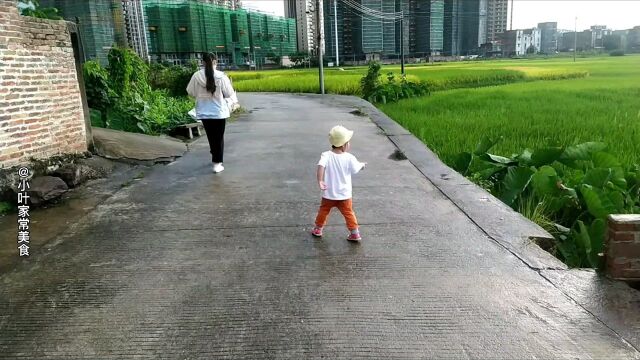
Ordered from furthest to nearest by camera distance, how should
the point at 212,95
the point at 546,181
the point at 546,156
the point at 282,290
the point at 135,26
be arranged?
the point at 135,26
the point at 212,95
the point at 546,156
the point at 546,181
the point at 282,290

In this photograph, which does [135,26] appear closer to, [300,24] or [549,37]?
[300,24]

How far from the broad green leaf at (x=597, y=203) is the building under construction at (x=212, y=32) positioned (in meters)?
42.6

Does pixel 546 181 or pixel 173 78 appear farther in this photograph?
pixel 173 78

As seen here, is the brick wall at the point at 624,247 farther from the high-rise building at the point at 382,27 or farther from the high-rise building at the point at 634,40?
the high-rise building at the point at 634,40

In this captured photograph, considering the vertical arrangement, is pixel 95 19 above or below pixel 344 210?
above

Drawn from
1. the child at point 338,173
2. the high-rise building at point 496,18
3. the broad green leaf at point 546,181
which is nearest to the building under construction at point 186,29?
the child at point 338,173

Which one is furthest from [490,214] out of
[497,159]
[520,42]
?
[520,42]

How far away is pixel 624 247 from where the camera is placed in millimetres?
2871

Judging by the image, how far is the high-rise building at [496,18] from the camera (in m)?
55.2

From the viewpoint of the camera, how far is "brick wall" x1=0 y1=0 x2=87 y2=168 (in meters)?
4.71

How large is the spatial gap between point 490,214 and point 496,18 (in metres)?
60.7

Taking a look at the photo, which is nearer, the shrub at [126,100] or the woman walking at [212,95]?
the woman walking at [212,95]

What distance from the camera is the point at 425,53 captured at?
53312mm

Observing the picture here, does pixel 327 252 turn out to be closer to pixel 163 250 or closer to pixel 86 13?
pixel 163 250
